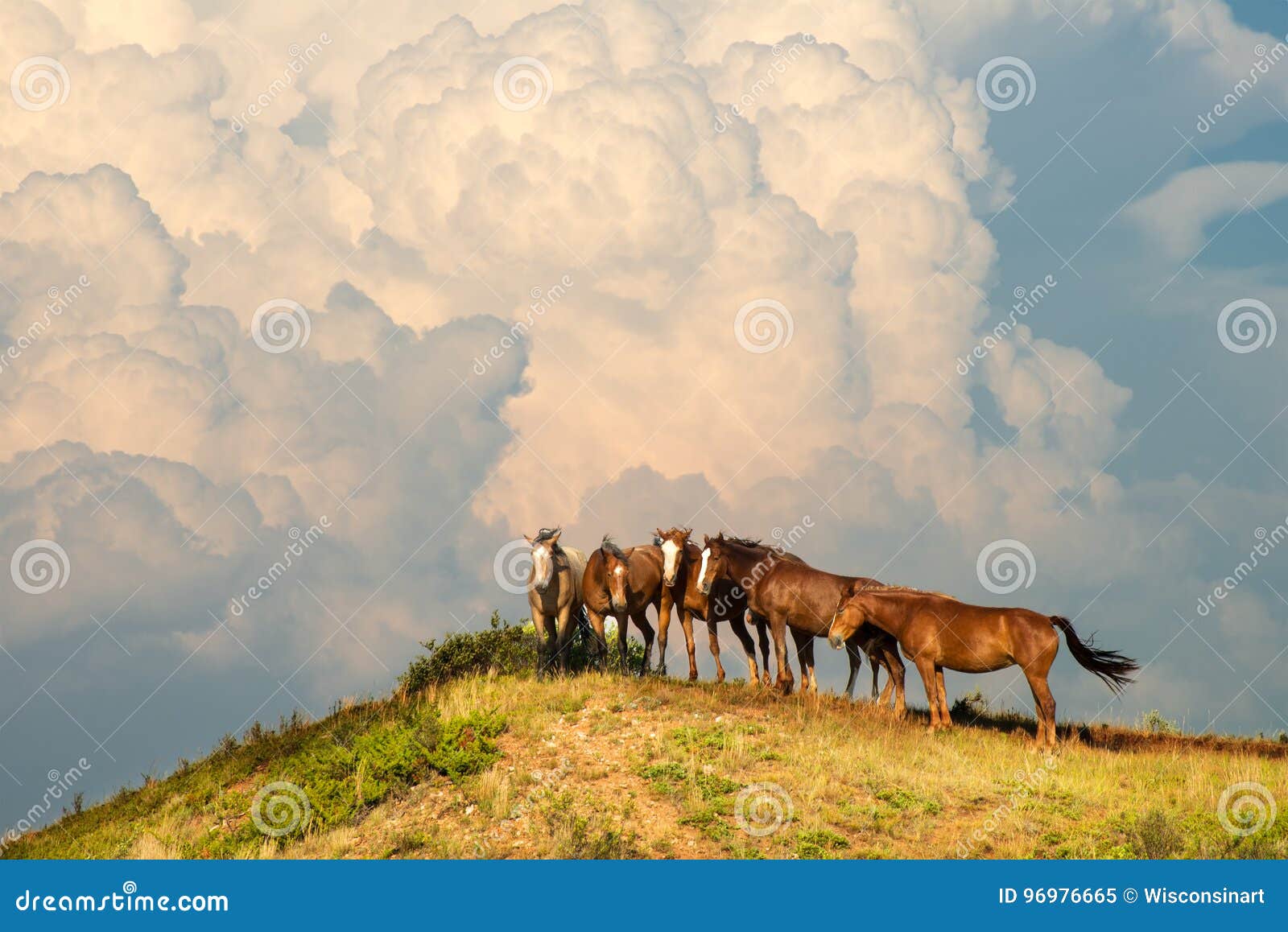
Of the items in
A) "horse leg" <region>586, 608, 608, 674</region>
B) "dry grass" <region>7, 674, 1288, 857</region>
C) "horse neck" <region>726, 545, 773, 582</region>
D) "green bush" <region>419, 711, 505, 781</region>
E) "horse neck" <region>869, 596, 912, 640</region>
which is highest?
"horse neck" <region>726, 545, 773, 582</region>

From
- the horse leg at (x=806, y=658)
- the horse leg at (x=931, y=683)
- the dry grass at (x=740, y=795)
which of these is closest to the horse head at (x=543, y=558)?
the dry grass at (x=740, y=795)

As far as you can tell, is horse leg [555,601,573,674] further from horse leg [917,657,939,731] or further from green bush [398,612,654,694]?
horse leg [917,657,939,731]

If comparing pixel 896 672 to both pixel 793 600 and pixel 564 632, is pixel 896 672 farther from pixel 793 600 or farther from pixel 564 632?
pixel 564 632

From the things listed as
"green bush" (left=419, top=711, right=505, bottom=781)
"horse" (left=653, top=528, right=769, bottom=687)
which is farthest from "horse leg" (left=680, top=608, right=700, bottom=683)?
"green bush" (left=419, top=711, right=505, bottom=781)

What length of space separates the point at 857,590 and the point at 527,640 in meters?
8.25

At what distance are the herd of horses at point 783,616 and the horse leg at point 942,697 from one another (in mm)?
22

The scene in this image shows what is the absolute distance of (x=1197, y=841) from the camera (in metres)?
15.7

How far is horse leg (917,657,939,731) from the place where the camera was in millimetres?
21000

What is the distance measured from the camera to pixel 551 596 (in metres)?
23.6

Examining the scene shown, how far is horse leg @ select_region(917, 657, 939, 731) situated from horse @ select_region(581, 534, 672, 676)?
5.56m

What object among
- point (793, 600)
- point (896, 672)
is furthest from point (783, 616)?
point (896, 672)

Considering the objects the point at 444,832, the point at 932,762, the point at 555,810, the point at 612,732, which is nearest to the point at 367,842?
the point at 444,832

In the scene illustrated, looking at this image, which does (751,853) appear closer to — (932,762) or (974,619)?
(932,762)

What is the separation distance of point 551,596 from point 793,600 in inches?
196
